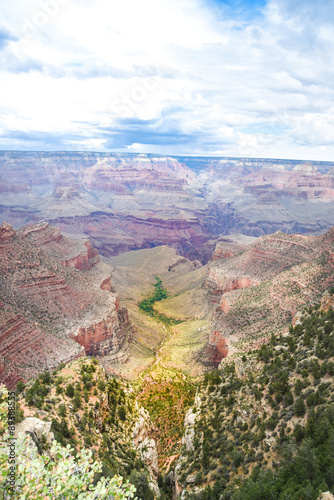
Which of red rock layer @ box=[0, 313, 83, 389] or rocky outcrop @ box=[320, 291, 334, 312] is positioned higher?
rocky outcrop @ box=[320, 291, 334, 312]

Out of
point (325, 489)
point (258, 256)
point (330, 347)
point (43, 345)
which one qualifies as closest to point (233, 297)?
point (258, 256)

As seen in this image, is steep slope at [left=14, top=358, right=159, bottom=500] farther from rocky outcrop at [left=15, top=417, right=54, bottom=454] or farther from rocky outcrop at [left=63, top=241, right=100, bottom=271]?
rocky outcrop at [left=63, top=241, right=100, bottom=271]

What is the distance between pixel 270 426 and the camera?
2436cm

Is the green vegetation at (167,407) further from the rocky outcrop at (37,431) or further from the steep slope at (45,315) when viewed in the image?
the rocky outcrop at (37,431)

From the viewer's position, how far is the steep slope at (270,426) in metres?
18.0

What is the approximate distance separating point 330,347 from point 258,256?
7057cm

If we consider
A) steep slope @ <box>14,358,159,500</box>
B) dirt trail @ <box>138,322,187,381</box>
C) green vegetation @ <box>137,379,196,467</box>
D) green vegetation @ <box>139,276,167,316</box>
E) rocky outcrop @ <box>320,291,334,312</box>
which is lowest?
green vegetation @ <box>139,276,167,316</box>

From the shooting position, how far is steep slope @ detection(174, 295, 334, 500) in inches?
707

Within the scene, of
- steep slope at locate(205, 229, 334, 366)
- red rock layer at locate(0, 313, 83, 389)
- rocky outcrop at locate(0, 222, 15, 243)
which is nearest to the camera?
red rock layer at locate(0, 313, 83, 389)

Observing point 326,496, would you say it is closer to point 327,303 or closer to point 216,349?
point 327,303

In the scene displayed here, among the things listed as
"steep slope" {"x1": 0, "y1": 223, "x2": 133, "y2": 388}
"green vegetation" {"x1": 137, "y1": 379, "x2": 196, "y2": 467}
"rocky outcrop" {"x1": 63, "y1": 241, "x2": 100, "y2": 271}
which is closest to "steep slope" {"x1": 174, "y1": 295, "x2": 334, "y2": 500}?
"green vegetation" {"x1": 137, "y1": 379, "x2": 196, "y2": 467}

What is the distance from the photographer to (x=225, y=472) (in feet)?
78.7

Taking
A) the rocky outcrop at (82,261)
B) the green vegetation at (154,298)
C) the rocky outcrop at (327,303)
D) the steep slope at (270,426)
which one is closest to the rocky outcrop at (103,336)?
the steep slope at (270,426)

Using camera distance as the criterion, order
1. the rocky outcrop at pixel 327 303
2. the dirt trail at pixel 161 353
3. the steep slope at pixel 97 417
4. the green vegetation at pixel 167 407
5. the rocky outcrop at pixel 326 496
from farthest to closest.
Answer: the dirt trail at pixel 161 353 < the green vegetation at pixel 167 407 < the rocky outcrop at pixel 327 303 < the steep slope at pixel 97 417 < the rocky outcrop at pixel 326 496
